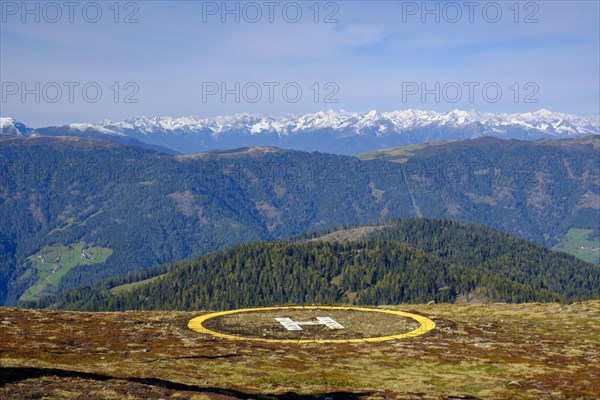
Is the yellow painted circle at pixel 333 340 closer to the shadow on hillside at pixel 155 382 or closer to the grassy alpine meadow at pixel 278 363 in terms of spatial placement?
the grassy alpine meadow at pixel 278 363

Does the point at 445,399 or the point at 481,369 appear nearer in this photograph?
the point at 445,399

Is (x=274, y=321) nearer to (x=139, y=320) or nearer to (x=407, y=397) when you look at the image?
(x=139, y=320)

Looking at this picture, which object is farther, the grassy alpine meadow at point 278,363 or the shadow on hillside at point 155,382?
the grassy alpine meadow at point 278,363

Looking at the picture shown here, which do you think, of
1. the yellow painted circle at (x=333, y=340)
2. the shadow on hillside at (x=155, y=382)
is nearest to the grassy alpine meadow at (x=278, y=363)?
the shadow on hillside at (x=155, y=382)

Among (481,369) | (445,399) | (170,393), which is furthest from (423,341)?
(170,393)

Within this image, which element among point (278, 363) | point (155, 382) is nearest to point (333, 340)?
point (278, 363)

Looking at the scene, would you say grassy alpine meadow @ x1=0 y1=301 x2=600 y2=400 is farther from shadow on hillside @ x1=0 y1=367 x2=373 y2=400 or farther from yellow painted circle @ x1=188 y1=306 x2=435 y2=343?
yellow painted circle @ x1=188 y1=306 x2=435 y2=343

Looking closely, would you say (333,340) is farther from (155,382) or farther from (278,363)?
(155,382)

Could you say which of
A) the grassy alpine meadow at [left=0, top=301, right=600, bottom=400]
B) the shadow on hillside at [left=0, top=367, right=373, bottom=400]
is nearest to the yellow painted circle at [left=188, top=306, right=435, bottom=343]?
the grassy alpine meadow at [left=0, top=301, right=600, bottom=400]
